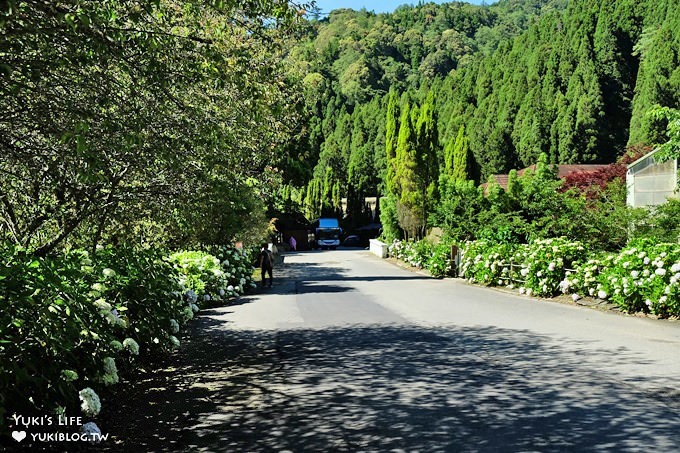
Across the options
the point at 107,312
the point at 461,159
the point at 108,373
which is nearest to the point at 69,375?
the point at 108,373

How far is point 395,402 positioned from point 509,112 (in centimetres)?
6254

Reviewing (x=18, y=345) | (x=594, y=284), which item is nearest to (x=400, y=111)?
(x=594, y=284)

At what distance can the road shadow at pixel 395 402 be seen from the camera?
5.41 metres

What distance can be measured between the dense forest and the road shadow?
594 centimetres

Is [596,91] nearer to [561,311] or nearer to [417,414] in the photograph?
[561,311]

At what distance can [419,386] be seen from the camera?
7.30m

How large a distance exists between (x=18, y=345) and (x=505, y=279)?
1767 cm

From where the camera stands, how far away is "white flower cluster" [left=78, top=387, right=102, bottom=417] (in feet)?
16.7

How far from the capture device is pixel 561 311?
46.8 ft

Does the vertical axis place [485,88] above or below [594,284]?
above

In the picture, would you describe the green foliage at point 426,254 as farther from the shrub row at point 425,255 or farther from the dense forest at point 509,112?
the dense forest at point 509,112

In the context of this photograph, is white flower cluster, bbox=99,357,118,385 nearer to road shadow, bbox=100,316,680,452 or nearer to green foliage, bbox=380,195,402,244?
road shadow, bbox=100,316,680,452

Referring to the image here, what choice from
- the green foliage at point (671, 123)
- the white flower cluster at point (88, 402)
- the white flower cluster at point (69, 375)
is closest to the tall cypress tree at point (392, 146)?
the green foliage at point (671, 123)

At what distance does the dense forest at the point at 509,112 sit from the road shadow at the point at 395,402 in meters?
5.94
